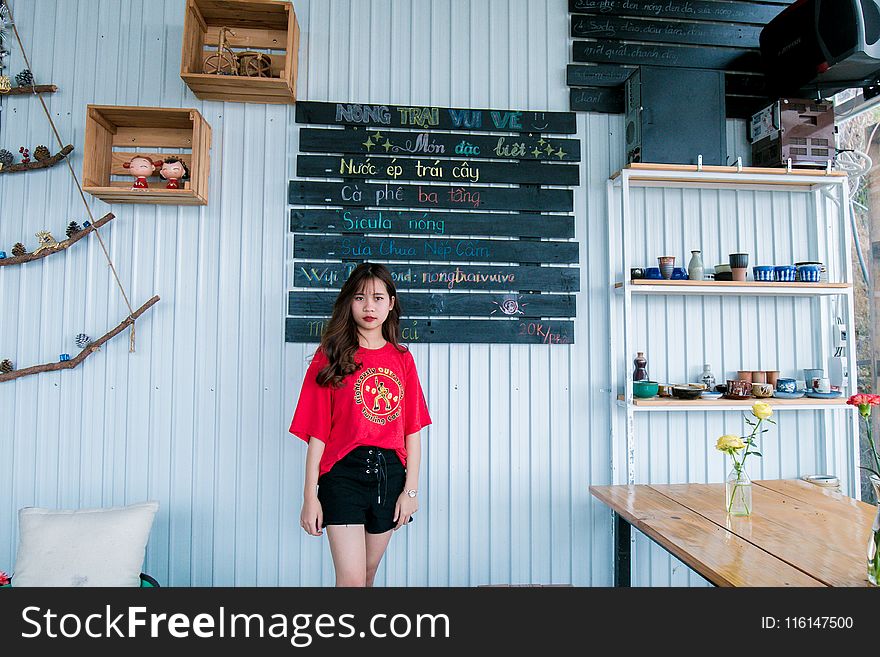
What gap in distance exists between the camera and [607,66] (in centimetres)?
266

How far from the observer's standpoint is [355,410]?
2.00m

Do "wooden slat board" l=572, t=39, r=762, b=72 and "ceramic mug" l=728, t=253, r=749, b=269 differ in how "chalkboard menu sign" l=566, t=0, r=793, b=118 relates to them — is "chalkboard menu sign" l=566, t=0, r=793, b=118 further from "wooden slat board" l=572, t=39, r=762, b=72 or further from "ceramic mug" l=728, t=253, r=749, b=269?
"ceramic mug" l=728, t=253, r=749, b=269

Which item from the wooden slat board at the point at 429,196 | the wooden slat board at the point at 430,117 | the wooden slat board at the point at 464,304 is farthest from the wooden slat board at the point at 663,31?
the wooden slat board at the point at 464,304

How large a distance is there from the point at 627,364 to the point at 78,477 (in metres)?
2.33

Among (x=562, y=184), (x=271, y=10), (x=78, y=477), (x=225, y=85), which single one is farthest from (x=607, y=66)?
(x=78, y=477)

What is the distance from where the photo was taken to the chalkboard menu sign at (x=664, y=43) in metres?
2.66

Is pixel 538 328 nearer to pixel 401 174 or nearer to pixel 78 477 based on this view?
pixel 401 174

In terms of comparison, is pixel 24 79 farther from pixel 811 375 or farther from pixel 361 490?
pixel 811 375

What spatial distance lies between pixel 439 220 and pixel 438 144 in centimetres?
34

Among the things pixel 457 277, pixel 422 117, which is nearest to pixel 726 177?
pixel 457 277

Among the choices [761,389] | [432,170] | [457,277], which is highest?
[432,170]

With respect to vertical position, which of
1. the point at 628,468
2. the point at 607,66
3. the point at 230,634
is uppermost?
the point at 607,66

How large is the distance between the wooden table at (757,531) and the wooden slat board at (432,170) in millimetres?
1373

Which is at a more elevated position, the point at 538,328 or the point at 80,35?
the point at 80,35
